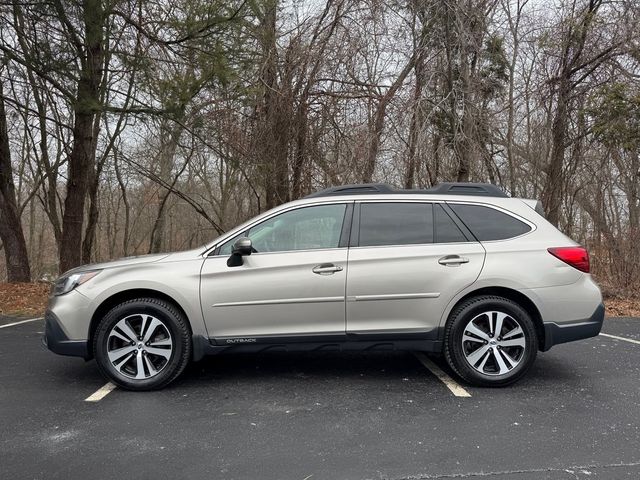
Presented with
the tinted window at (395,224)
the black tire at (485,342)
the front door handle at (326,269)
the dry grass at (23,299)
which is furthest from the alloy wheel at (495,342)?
the dry grass at (23,299)

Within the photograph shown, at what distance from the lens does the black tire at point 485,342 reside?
4.46 meters

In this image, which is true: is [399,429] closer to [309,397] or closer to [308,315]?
[309,397]

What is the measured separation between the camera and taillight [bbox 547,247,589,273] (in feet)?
14.8

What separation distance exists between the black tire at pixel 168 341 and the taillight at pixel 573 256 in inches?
130

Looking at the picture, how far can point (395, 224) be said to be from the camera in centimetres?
469

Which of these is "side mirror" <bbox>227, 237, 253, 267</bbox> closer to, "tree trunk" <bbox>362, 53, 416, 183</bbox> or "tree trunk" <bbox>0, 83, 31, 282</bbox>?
"tree trunk" <bbox>362, 53, 416, 183</bbox>

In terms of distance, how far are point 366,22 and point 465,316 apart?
26.7 feet

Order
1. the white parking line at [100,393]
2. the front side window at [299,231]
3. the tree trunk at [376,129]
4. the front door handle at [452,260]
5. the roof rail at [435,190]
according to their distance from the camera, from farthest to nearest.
Result: the tree trunk at [376,129] → the roof rail at [435,190] → the front side window at [299,231] → the front door handle at [452,260] → the white parking line at [100,393]

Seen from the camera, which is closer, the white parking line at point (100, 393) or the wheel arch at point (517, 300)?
the white parking line at point (100, 393)

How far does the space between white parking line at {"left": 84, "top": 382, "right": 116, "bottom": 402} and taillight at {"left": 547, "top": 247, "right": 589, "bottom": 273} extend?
405 cm

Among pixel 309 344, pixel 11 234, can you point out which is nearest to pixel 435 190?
pixel 309 344

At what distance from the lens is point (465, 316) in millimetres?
4465

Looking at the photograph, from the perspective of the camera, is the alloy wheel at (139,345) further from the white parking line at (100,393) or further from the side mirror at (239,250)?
the side mirror at (239,250)

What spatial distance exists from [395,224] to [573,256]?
5.17 feet
